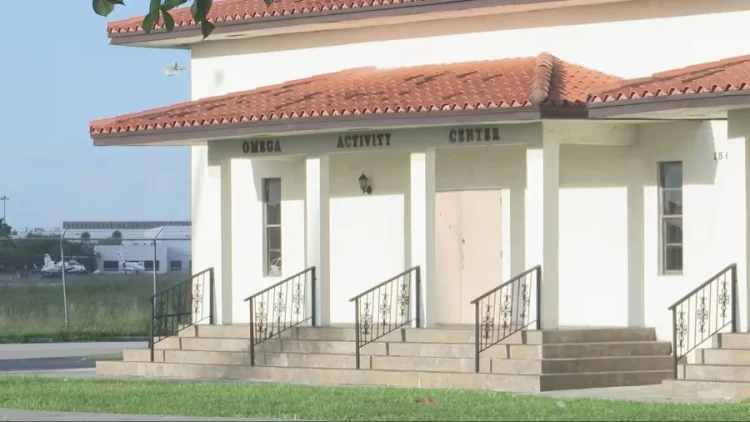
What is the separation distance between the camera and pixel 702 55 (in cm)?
2317

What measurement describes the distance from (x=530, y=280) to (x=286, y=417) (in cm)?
658

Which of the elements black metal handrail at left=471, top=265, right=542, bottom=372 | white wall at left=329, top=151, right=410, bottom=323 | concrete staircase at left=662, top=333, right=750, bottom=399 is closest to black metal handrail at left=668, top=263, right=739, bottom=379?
concrete staircase at left=662, top=333, right=750, bottom=399

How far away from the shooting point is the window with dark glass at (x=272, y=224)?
2781 centimetres

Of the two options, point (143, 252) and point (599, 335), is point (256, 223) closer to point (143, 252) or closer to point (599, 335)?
point (599, 335)

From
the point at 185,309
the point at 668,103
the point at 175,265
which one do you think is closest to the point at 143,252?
the point at 175,265

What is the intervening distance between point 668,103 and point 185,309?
1031 cm

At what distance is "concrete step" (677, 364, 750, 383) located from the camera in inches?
790

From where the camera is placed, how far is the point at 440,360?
22.7m

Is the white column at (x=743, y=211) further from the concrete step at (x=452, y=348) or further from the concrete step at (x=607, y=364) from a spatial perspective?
the concrete step at (x=452, y=348)

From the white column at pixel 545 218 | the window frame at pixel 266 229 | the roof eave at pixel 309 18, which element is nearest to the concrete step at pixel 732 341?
the white column at pixel 545 218

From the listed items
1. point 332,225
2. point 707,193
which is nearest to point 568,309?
point 707,193

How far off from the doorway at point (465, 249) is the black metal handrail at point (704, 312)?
11.0 ft

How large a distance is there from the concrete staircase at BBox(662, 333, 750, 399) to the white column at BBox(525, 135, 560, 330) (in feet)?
7.99

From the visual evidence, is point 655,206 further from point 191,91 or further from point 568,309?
point 191,91
